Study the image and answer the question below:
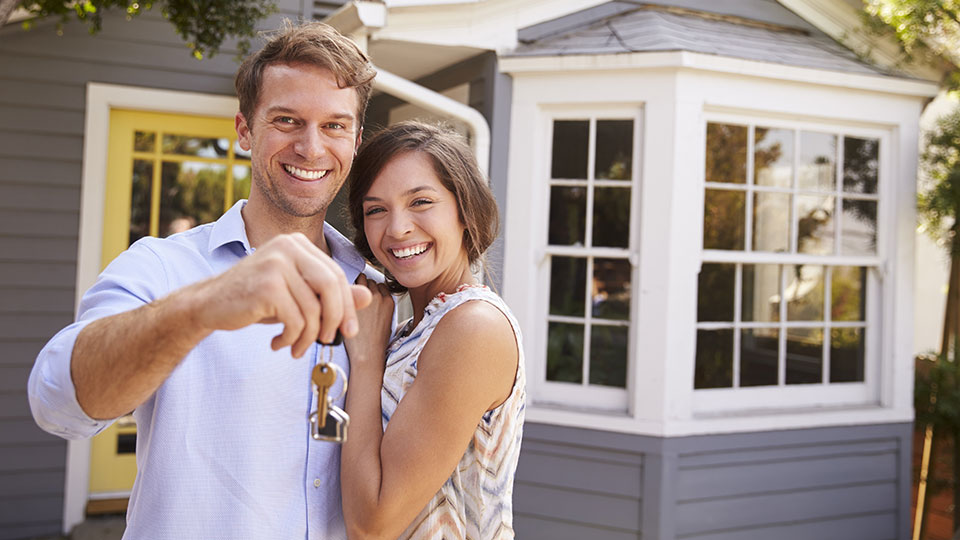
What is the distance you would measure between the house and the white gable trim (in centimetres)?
1

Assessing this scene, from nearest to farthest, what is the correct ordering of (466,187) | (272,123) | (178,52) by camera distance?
(272,123)
(466,187)
(178,52)

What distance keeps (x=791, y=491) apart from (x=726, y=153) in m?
1.89

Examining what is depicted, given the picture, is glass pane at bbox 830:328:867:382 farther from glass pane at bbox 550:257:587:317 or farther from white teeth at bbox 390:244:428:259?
white teeth at bbox 390:244:428:259

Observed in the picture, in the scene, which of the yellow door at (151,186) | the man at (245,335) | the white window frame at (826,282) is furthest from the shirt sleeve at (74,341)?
the yellow door at (151,186)

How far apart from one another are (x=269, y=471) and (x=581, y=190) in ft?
9.96

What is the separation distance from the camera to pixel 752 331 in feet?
13.7

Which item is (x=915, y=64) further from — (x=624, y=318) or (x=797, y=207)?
(x=624, y=318)

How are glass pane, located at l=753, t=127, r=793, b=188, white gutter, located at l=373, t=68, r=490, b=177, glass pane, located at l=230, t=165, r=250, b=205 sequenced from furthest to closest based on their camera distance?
glass pane, located at l=230, t=165, r=250, b=205
glass pane, located at l=753, t=127, r=793, b=188
white gutter, located at l=373, t=68, r=490, b=177

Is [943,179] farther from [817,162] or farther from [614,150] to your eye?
[614,150]

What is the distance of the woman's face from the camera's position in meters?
1.53

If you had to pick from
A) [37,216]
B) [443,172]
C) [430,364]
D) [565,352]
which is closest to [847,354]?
[565,352]

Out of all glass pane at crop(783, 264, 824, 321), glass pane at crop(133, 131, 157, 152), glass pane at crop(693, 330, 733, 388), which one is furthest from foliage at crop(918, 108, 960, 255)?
glass pane at crop(133, 131, 157, 152)

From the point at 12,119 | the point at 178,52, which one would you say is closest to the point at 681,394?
the point at 178,52

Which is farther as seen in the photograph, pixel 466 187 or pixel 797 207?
pixel 797 207
